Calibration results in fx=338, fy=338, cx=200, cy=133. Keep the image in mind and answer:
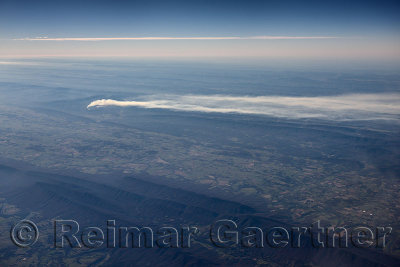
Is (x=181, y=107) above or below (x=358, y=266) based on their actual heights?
above

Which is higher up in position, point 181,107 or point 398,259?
point 181,107

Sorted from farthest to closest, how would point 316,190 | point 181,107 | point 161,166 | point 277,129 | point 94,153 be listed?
point 181,107
point 277,129
point 94,153
point 161,166
point 316,190

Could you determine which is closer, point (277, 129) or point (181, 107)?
point (277, 129)

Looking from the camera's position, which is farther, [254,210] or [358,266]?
[254,210]

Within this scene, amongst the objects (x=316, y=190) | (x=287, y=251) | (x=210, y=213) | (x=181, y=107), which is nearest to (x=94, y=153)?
(x=210, y=213)

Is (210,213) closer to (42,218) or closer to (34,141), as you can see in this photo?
(42,218)

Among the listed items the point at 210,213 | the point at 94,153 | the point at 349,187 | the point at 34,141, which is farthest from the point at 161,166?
the point at 34,141

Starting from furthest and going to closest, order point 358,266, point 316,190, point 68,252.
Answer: point 316,190
point 68,252
point 358,266

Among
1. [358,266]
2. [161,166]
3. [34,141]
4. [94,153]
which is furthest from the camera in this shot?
[34,141]

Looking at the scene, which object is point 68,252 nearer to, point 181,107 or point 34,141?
point 34,141
